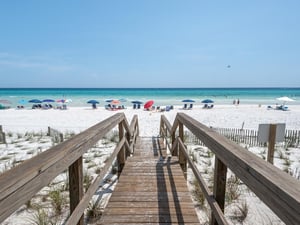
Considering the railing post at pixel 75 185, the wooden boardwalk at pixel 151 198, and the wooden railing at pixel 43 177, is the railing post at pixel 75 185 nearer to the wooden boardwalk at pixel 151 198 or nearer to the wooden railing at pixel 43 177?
the wooden railing at pixel 43 177

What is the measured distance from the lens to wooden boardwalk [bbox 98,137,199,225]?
77.1 inches

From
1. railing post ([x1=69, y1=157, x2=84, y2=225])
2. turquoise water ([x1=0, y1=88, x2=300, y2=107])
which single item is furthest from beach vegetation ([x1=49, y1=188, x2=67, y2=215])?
turquoise water ([x1=0, y1=88, x2=300, y2=107])

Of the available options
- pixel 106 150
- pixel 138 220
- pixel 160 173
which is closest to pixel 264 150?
pixel 160 173

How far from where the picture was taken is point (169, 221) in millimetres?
1922

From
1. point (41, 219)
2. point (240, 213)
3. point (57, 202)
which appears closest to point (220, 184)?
point (240, 213)

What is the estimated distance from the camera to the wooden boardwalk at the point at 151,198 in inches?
77.1

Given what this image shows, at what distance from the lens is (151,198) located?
7.68ft

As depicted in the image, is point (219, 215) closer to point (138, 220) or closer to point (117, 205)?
point (138, 220)

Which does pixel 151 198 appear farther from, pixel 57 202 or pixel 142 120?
pixel 142 120

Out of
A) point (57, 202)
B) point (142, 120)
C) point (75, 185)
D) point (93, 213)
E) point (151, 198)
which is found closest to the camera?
point (75, 185)

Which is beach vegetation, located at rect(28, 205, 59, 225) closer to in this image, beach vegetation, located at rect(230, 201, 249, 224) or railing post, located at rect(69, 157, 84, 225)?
railing post, located at rect(69, 157, 84, 225)

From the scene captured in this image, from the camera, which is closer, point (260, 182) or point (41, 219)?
point (260, 182)

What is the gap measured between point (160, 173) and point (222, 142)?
6.20ft

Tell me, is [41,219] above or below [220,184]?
below
